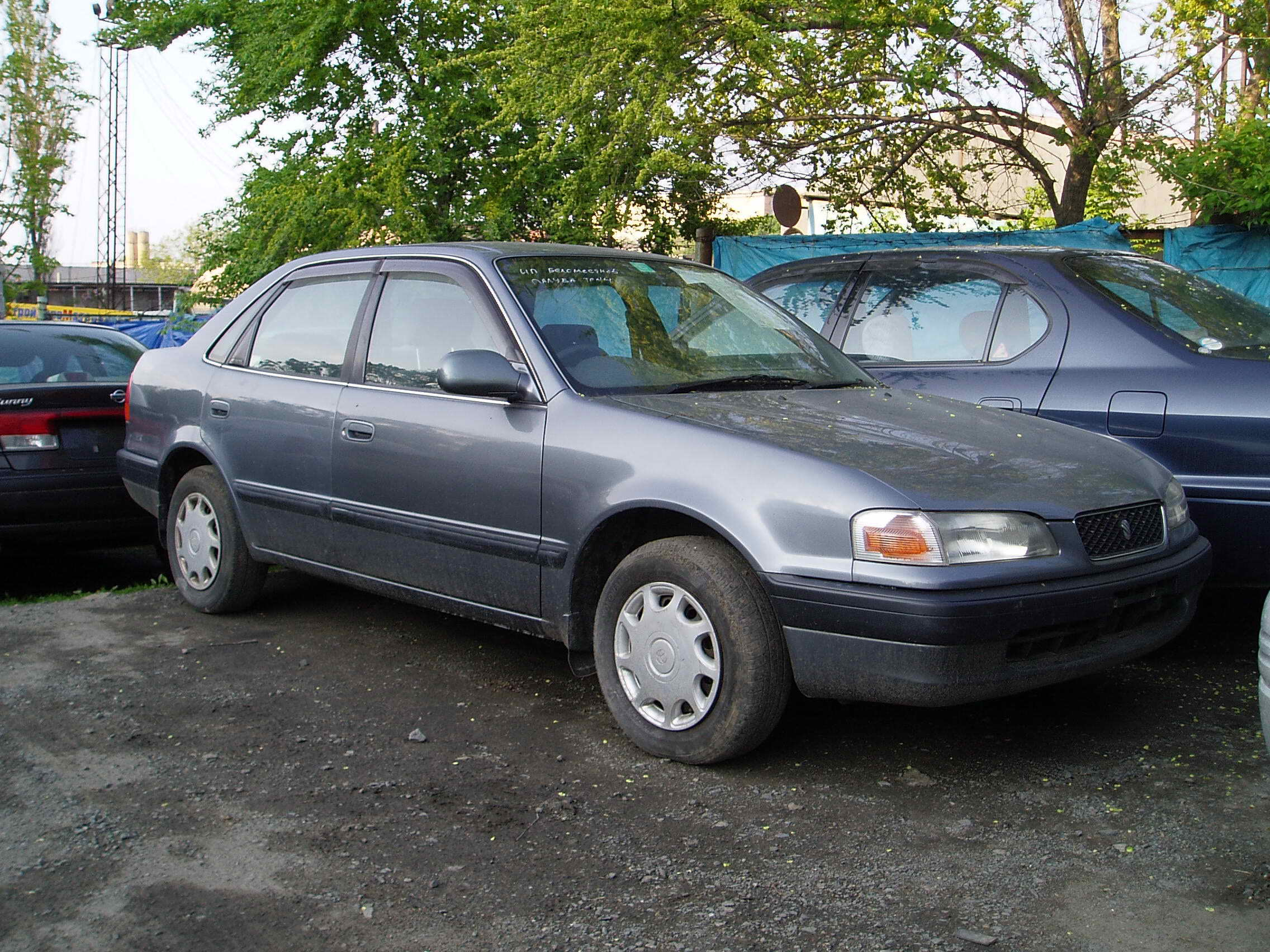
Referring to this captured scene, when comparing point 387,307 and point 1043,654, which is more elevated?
point 387,307

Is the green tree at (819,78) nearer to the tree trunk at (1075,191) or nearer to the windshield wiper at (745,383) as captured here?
the tree trunk at (1075,191)

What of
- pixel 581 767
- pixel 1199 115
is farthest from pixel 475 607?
pixel 1199 115

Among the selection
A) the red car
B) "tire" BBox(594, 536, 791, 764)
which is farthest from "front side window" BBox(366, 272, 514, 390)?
the red car

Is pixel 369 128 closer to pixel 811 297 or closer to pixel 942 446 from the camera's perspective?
pixel 811 297

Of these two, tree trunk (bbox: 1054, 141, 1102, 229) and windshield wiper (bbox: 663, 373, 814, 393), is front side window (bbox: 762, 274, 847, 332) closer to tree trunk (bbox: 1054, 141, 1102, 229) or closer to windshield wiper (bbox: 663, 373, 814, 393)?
windshield wiper (bbox: 663, 373, 814, 393)

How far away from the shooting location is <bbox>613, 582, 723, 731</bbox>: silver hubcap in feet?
12.1

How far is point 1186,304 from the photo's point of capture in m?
5.50

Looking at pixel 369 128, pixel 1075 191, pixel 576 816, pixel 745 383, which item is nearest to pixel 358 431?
pixel 745 383

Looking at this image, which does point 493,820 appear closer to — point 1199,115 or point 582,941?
point 582,941

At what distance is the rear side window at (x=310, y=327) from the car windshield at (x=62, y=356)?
6.19 ft

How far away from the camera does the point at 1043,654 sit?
3539 mm

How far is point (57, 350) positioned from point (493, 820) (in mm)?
4852

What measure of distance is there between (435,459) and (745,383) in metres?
1.12

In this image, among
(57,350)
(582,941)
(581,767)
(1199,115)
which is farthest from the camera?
(1199,115)
